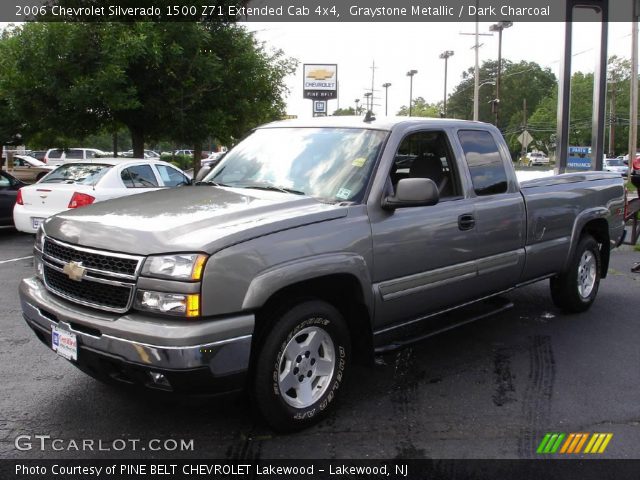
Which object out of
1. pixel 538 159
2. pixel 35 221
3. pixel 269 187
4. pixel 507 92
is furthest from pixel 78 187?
pixel 507 92

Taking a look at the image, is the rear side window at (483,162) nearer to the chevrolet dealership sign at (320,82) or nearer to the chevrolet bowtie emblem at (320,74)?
the chevrolet dealership sign at (320,82)

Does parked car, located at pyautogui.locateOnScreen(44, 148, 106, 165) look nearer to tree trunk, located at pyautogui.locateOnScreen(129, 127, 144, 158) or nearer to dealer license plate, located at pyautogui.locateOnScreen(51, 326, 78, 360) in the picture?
tree trunk, located at pyautogui.locateOnScreen(129, 127, 144, 158)

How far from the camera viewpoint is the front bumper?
9.81 feet

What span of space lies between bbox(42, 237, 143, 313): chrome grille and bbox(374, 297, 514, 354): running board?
169cm

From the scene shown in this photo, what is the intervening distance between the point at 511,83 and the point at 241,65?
101 m

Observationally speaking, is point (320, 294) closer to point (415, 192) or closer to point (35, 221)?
point (415, 192)

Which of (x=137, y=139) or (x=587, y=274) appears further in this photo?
(x=137, y=139)

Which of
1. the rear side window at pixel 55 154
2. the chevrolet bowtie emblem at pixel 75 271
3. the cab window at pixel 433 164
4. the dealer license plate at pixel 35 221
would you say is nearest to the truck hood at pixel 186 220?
the chevrolet bowtie emblem at pixel 75 271

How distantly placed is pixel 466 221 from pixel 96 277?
8.94ft

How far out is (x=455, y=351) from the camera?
5.21m

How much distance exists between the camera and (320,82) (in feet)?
69.3

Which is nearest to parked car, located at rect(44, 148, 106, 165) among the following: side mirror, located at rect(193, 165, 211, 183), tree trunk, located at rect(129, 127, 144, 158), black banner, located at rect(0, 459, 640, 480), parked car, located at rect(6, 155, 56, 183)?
parked car, located at rect(6, 155, 56, 183)

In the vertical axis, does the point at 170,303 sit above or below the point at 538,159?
above

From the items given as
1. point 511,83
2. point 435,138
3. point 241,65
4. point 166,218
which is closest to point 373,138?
point 435,138
